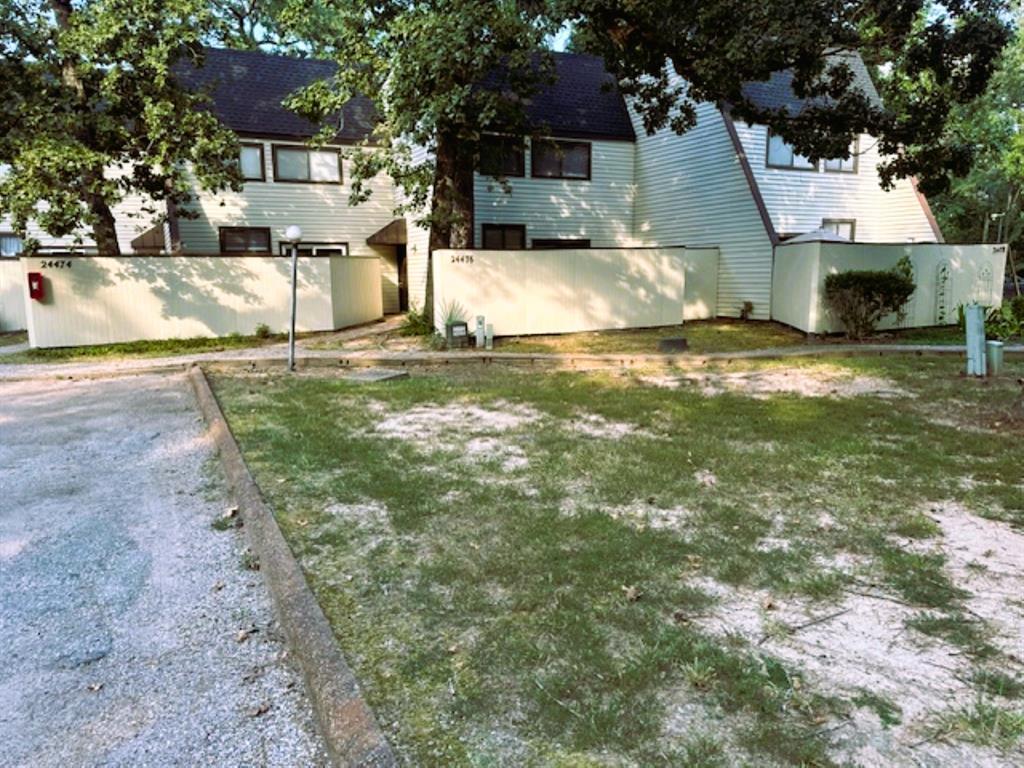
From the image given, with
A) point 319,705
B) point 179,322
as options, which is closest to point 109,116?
point 179,322

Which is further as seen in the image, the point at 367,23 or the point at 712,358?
the point at 367,23

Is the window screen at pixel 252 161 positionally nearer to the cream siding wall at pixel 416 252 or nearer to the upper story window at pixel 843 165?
the cream siding wall at pixel 416 252

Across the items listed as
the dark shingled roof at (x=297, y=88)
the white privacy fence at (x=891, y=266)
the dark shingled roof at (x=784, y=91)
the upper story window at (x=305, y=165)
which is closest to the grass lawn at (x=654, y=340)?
the white privacy fence at (x=891, y=266)

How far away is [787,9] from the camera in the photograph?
857 centimetres

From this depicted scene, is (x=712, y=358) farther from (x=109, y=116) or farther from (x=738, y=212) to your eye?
(x=109, y=116)

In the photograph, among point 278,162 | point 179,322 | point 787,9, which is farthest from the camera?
point 278,162

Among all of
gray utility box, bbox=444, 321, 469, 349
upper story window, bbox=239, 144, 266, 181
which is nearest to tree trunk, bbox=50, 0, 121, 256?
upper story window, bbox=239, 144, 266, 181

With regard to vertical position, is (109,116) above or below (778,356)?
above

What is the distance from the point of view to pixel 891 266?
43.6ft

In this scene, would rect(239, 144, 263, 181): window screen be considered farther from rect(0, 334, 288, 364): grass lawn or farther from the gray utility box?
the gray utility box

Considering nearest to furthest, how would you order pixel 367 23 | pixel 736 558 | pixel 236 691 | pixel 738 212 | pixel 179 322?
pixel 236 691 → pixel 736 558 → pixel 367 23 → pixel 179 322 → pixel 738 212

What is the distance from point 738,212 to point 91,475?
47.8 ft

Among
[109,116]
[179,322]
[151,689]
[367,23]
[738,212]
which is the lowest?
[151,689]

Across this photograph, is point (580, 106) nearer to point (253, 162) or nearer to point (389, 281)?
point (389, 281)
